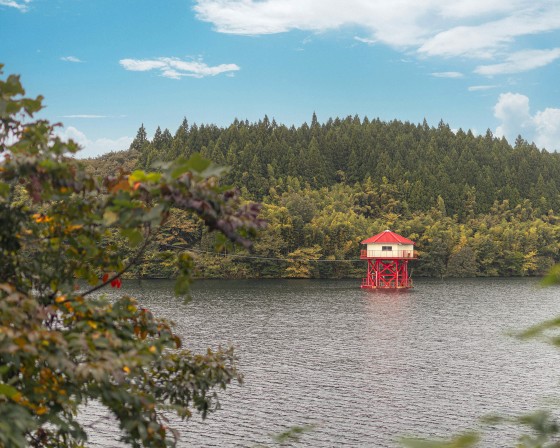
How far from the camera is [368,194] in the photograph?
11231 centimetres

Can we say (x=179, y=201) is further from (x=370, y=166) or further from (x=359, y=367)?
(x=370, y=166)

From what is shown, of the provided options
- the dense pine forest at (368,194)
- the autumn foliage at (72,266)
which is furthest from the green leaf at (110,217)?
the dense pine forest at (368,194)

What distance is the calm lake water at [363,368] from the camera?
16922 millimetres

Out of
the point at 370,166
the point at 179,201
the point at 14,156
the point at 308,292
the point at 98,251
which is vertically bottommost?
the point at 308,292

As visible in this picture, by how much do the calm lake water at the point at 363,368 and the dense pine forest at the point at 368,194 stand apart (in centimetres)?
3211

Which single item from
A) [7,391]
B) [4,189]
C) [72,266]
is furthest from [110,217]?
[72,266]

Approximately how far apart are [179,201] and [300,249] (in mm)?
81276

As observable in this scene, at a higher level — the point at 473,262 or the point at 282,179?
the point at 282,179

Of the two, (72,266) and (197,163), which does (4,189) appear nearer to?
(72,266)

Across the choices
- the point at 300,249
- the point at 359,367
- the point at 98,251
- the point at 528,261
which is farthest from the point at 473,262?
the point at 98,251

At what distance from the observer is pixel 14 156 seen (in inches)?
129

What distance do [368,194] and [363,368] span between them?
88550 millimetres

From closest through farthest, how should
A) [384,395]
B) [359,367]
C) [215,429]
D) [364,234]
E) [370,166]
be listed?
[215,429] < [384,395] < [359,367] < [364,234] < [370,166]

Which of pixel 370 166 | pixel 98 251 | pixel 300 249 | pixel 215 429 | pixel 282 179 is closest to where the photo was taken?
pixel 98 251
